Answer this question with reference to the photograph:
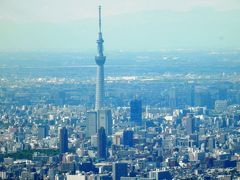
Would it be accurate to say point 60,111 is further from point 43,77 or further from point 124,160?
point 124,160

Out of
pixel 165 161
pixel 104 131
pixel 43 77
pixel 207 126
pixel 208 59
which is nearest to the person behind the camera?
pixel 165 161

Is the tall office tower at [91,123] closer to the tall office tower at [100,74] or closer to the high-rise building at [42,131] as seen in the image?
the high-rise building at [42,131]

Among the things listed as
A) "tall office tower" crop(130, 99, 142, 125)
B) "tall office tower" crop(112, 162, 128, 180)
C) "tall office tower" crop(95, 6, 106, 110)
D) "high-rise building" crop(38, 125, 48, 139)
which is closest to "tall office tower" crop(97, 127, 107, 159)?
"high-rise building" crop(38, 125, 48, 139)

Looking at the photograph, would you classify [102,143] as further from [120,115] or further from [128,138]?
[120,115]

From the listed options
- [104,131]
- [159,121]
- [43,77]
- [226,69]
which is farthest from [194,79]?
[104,131]

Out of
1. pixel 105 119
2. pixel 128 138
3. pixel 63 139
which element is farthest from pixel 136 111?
pixel 63 139
